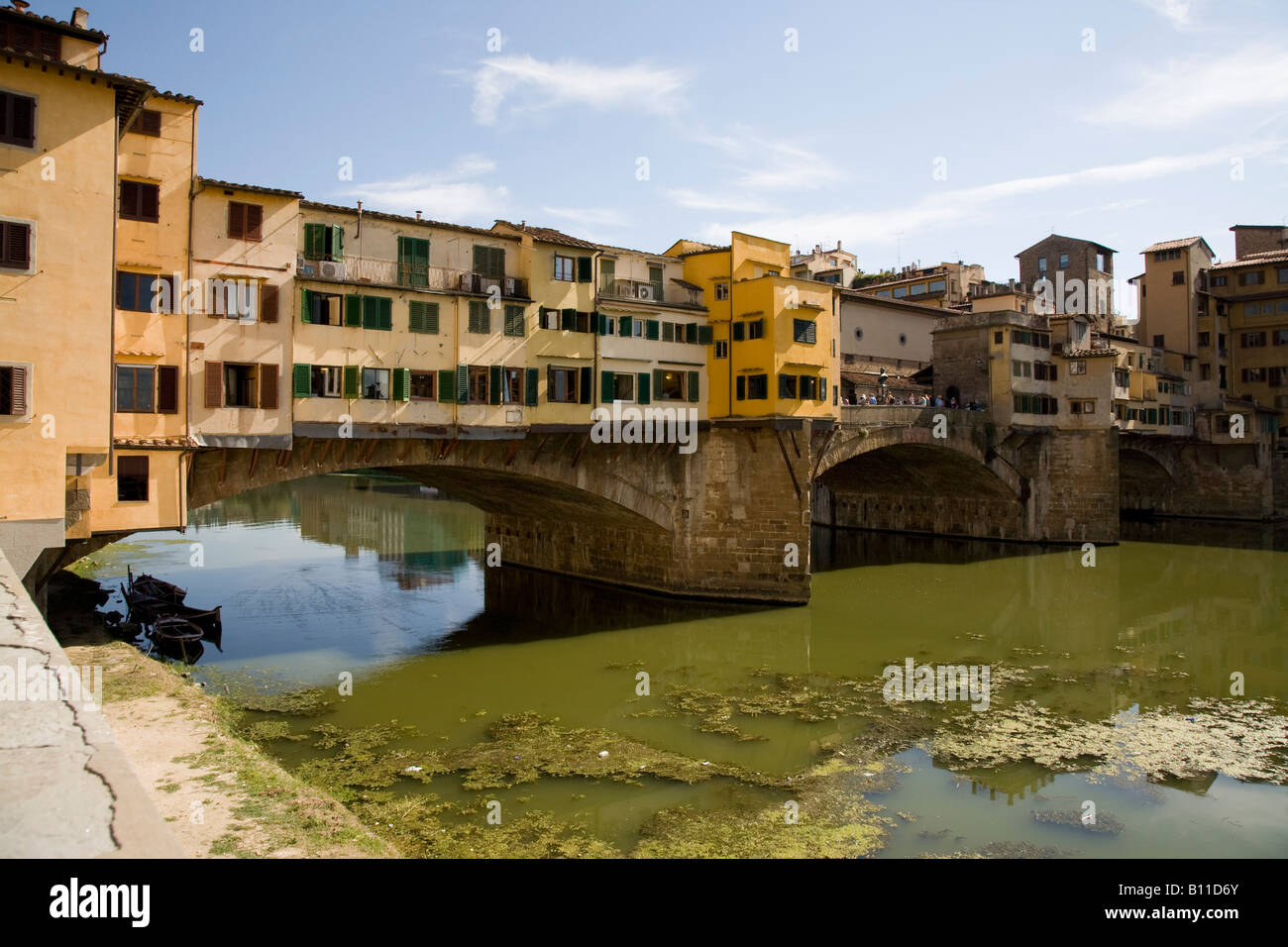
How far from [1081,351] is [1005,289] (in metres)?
13.7

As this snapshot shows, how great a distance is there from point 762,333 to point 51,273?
2149 centimetres

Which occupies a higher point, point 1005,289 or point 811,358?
A: point 1005,289

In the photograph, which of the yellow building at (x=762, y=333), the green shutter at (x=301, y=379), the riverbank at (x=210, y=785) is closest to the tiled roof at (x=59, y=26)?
the green shutter at (x=301, y=379)

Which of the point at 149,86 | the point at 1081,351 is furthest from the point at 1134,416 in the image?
the point at 149,86

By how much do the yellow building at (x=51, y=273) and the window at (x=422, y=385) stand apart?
362 inches

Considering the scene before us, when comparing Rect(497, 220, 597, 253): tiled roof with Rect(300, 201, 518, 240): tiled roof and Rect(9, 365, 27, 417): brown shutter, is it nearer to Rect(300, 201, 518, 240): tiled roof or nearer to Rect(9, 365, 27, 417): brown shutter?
Rect(300, 201, 518, 240): tiled roof

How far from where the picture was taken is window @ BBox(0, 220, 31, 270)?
1588cm

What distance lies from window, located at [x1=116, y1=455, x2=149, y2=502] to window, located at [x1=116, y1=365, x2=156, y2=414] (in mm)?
1107

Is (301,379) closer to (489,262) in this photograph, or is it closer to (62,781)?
(489,262)

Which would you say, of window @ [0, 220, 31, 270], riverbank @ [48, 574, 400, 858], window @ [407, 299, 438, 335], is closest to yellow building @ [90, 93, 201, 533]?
window @ [0, 220, 31, 270]

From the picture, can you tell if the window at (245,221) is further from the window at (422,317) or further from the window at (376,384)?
the window at (422,317)

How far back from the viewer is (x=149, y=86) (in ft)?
56.4

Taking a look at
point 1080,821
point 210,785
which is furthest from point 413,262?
point 1080,821
